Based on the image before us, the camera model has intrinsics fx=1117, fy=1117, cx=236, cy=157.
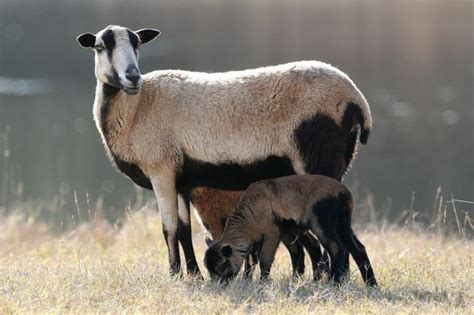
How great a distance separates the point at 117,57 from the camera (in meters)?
10.2

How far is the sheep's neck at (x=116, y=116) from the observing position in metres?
10.5

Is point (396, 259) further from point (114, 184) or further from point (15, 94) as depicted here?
point (15, 94)

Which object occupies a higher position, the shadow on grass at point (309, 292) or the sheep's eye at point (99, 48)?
the sheep's eye at point (99, 48)

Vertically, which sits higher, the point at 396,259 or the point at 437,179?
the point at 396,259

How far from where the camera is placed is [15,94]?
35.0 metres

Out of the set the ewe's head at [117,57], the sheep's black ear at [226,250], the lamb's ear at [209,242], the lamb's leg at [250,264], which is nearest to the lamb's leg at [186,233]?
the lamb's ear at [209,242]

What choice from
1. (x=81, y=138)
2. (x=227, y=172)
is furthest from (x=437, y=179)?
(x=227, y=172)

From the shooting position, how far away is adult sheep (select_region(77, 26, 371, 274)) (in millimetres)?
10070

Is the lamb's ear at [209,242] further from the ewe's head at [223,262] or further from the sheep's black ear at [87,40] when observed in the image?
the sheep's black ear at [87,40]

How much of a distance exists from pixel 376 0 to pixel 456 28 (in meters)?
19.9

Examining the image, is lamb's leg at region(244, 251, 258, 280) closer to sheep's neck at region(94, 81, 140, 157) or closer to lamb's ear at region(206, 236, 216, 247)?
lamb's ear at region(206, 236, 216, 247)

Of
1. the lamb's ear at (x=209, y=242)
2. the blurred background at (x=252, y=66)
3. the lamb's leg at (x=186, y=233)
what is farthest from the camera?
the blurred background at (x=252, y=66)

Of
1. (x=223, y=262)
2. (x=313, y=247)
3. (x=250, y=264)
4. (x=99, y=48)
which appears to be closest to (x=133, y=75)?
(x=99, y=48)

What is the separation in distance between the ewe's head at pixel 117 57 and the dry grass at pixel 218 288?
5.66 ft
